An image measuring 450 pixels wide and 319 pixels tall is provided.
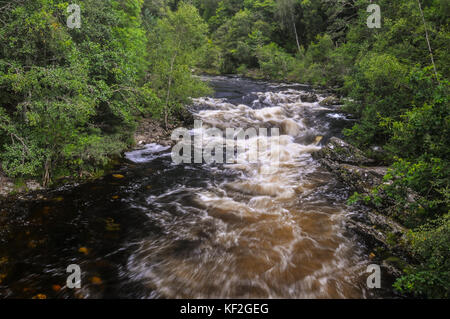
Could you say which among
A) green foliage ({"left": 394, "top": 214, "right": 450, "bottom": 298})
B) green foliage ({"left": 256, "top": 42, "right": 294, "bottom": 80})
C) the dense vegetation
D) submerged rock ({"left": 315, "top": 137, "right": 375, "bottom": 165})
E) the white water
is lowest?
the white water

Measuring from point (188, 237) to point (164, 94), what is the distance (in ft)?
33.9

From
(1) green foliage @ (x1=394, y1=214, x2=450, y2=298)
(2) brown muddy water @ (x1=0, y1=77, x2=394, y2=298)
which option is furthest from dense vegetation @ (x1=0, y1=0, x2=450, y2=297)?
(2) brown muddy water @ (x1=0, y1=77, x2=394, y2=298)

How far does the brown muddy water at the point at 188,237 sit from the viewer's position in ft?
15.5

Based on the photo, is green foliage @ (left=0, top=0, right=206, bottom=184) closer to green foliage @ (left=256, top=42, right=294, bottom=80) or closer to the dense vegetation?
the dense vegetation

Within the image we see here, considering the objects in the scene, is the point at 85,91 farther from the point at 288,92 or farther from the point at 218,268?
the point at 288,92

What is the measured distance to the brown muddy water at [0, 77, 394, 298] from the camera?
473cm

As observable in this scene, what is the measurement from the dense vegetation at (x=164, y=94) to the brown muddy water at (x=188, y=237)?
4.21 ft

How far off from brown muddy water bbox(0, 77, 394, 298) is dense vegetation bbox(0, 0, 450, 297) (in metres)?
1.28

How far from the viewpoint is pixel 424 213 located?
17.4 ft

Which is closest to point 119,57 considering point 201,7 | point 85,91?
point 85,91

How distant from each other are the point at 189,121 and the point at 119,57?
22.3 feet

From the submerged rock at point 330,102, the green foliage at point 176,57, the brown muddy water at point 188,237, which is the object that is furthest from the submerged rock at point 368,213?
the submerged rock at point 330,102

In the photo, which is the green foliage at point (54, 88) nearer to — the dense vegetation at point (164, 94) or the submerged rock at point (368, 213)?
the dense vegetation at point (164, 94)

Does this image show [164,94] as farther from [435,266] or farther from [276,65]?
[276,65]
